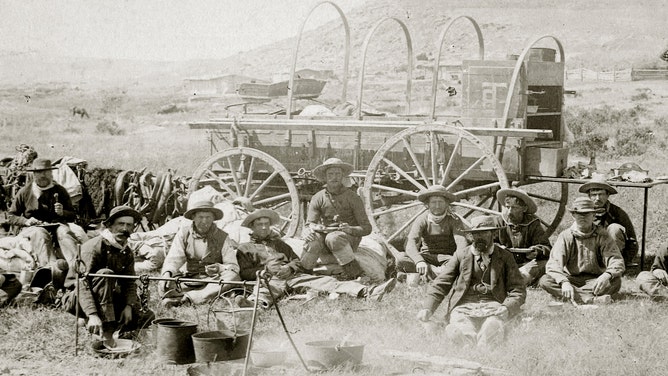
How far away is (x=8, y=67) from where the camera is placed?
147000 mm

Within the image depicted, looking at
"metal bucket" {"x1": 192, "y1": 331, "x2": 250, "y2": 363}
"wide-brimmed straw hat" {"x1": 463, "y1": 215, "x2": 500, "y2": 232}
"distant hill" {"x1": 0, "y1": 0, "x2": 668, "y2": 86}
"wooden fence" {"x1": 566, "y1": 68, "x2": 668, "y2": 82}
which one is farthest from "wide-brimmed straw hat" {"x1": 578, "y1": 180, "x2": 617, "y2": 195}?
"distant hill" {"x1": 0, "y1": 0, "x2": 668, "y2": 86}

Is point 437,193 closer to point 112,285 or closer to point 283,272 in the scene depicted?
point 283,272

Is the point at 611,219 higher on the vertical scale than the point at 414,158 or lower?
lower

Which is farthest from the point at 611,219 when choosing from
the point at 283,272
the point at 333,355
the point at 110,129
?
the point at 110,129

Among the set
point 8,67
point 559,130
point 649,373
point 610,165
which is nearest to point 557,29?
point 610,165

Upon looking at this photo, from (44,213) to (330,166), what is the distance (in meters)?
3.16

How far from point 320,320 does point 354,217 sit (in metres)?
1.95

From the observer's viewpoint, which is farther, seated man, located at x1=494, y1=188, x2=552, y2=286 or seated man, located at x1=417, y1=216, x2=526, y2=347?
seated man, located at x1=494, y1=188, x2=552, y2=286

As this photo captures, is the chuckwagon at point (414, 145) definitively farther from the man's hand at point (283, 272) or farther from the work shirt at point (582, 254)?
the man's hand at point (283, 272)

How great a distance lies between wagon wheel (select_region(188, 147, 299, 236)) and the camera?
9.61m

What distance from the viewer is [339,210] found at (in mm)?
8617

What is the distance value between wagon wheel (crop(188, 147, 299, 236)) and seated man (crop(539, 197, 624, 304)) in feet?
10.9

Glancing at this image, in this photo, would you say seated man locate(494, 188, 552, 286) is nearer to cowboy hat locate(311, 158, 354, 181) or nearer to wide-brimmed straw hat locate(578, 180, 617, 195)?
wide-brimmed straw hat locate(578, 180, 617, 195)

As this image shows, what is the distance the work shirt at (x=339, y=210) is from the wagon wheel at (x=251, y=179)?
830mm
